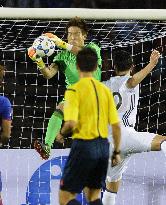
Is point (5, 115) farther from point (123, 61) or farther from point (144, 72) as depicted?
point (144, 72)

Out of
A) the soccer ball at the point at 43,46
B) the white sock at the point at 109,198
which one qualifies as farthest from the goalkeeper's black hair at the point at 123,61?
the white sock at the point at 109,198

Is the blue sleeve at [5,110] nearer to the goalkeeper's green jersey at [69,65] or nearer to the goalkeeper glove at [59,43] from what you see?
the goalkeeper glove at [59,43]

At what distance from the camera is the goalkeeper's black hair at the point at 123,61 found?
7.23 meters

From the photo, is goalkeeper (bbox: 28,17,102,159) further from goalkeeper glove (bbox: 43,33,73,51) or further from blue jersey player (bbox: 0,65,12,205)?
blue jersey player (bbox: 0,65,12,205)

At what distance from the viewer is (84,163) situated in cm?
598

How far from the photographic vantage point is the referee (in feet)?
19.6

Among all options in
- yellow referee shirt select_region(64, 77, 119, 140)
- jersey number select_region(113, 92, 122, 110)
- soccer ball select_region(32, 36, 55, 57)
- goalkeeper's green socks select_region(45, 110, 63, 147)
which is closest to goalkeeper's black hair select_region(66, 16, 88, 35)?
soccer ball select_region(32, 36, 55, 57)

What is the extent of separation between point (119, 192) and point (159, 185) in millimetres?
397

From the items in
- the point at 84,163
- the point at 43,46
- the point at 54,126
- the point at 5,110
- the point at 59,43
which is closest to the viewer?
the point at 84,163

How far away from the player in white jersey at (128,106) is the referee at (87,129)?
47.0 inches

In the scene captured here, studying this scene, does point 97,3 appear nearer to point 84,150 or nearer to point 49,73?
point 49,73

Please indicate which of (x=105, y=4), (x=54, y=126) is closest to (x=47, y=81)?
(x=54, y=126)

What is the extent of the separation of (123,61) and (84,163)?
1.55 meters

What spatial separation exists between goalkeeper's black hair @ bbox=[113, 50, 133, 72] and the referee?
3.82 feet
